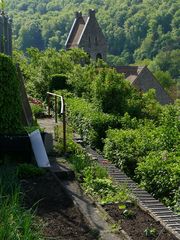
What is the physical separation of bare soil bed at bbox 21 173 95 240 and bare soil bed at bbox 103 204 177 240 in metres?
0.49

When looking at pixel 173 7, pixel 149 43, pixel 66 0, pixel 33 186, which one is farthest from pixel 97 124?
pixel 66 0

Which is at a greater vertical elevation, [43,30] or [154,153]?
[154,153]

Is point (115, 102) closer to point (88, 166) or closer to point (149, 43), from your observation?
point (88, 166)

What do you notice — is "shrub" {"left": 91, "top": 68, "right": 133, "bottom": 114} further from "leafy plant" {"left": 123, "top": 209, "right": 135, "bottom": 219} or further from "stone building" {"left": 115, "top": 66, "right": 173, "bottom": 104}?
"stone building" {"left": 115, "top": 66, "right": 173, "bottom": 104}

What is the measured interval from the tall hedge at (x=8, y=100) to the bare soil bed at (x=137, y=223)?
3.20 metres

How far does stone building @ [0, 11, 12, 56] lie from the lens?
1280 cm

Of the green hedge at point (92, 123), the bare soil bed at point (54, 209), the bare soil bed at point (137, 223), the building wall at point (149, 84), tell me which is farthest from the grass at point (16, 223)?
the building wall at point (149, 84)

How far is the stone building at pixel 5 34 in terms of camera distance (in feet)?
42.0

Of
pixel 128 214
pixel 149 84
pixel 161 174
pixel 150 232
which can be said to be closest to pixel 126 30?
pixel 149 84

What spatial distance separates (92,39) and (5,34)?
4364cm

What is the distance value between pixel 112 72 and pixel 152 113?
1.95 metres

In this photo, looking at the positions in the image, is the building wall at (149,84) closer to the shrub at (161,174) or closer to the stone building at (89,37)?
the stone building at (89,37)

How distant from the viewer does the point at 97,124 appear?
1517cm

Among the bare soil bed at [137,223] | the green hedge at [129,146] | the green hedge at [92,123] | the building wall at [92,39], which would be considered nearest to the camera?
the bare soil bed at [137,223]
